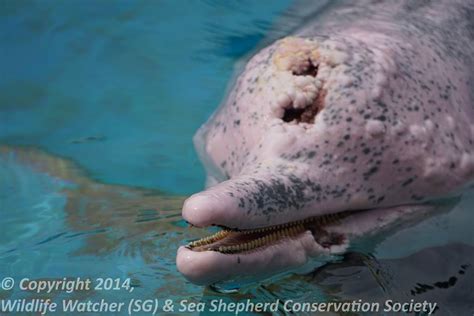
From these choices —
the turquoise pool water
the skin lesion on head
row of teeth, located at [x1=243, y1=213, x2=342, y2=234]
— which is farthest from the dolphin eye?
the turquoise pool water

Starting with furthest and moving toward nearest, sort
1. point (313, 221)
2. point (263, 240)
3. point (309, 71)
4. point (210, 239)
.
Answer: point (309, 71) < point (313, 221) < point (263, 240) < point (210, 239)

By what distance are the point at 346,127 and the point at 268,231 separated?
0.52 meters

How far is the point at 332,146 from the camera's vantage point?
10.1ft

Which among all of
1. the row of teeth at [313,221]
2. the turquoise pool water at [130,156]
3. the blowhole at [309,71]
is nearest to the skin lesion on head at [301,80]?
the blowhole at [309,71]

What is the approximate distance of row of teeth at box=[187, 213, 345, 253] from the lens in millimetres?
2721

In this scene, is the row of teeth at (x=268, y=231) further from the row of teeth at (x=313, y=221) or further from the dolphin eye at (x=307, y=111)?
the dolphin eye at (x=307, y=111)

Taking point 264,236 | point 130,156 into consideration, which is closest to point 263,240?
point 264,236

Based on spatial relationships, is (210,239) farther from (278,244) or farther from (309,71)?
(309,71)

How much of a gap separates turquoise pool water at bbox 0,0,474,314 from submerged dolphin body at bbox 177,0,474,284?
0.14 m

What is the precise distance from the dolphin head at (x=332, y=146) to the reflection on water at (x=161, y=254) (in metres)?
0.10

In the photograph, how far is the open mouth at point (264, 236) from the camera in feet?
8.93

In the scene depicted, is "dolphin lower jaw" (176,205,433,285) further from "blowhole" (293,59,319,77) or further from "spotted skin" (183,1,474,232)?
"blowhole" (293,59,319,77)

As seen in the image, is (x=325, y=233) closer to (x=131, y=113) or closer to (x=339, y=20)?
(x=339, y=20)

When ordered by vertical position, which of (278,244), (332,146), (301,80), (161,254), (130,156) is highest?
(301,80)
